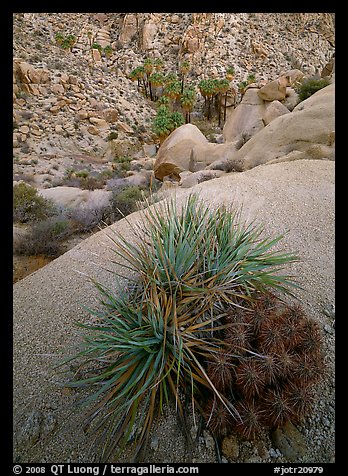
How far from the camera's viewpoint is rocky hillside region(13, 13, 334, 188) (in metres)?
28.7

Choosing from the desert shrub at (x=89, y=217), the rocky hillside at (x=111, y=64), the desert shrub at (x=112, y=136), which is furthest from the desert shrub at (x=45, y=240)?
the desert shrub at (x=112, y=136)

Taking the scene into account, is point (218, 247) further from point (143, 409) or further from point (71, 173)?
point (71, 173)

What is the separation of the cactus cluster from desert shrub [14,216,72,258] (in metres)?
6.42

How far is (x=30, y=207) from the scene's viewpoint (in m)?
11.3

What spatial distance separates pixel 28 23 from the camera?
37.4 metres

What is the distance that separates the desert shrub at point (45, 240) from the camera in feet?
26.6

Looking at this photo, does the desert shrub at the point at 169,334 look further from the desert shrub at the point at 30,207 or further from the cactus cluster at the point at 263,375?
the desert shrub at the point at 30,207

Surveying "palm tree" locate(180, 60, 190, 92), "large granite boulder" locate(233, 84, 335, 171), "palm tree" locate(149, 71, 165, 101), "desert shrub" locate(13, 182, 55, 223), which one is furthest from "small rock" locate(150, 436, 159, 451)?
"palm tree" locate(180, 60, 190, 92)

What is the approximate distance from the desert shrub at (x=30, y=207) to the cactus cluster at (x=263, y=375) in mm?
9486

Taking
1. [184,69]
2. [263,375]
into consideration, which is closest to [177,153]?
[263,375]

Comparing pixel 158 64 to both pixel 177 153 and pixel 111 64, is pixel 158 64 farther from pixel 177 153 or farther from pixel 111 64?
pixel 177 153

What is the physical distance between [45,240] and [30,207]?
3466 millimetres

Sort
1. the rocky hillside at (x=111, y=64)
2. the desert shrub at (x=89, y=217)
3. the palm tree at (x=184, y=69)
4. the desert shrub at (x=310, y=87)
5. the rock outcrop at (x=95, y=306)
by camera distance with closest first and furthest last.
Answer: the rock outcrop at (x=95, y=306) < the desert shrub at (x=89, y=217) < the desert shrub at (x=310, y=87) < the rocky hillside at (x=111, y=64) < the palm tree at (x=184, y=69)

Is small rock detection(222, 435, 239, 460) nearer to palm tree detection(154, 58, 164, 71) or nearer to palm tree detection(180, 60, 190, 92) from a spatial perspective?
palm tree detection(180, 60, 190, 92)
